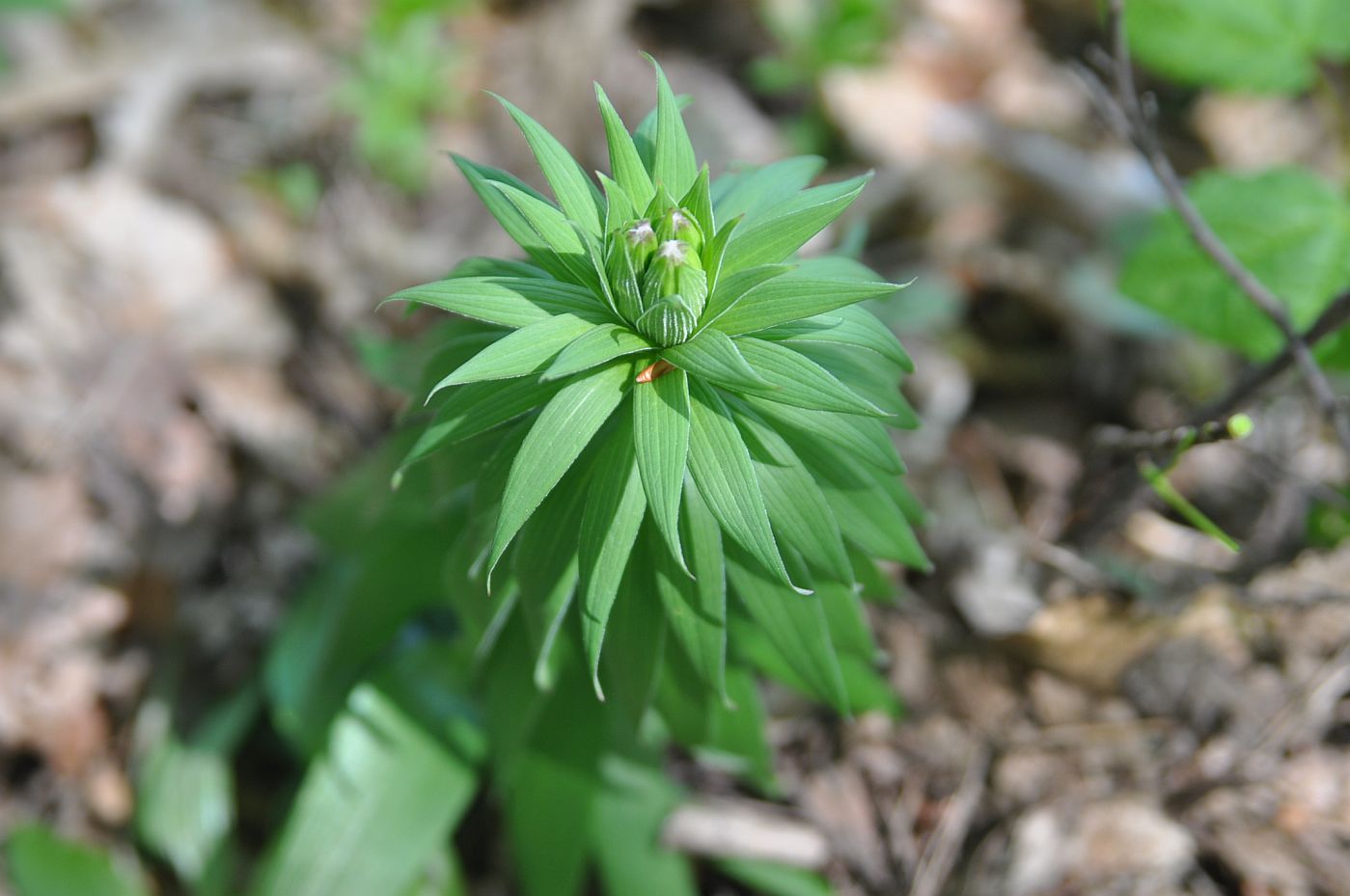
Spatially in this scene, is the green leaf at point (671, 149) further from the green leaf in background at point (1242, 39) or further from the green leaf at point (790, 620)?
the green leaf in background at point (1242, 39)

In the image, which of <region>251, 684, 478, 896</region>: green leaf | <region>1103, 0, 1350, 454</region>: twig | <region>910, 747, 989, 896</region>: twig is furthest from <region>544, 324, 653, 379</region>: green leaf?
<region>910, 747, 989, 896</region>: twig

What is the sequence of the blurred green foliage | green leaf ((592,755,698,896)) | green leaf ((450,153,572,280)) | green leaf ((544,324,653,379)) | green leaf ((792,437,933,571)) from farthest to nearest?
the blurred green foliage
green leaf ((592,755,698,896))
green leaf ((792,437,933,571))
green leaf ((450,153,572,280))
green leaf ((544,324,653,379))

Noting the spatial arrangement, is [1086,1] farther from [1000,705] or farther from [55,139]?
[55,139]

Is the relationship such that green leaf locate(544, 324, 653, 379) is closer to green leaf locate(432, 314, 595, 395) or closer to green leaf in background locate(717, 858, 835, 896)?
green leaf locate(432, 314, 595, 395)

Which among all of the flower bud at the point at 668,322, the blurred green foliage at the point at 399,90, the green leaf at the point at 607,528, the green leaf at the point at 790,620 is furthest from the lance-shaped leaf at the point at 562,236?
the blurred green foliage at the point at 399,90

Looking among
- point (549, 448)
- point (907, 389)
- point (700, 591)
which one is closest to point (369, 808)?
point (700, 591)
